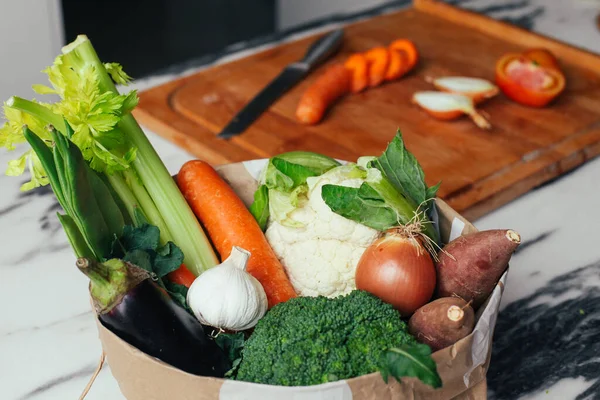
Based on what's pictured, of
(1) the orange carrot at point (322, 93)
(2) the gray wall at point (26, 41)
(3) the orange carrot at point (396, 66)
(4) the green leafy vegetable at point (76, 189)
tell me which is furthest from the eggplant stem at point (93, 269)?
(2) the gray wall at point (26, 41)

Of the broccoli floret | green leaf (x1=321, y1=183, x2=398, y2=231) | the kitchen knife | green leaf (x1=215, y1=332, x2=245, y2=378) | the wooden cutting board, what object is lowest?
the wooden cutting board

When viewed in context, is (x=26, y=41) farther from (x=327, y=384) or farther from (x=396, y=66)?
(x=327, y=384)

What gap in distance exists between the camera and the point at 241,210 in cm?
105

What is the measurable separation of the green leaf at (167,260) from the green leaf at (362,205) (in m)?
0.19

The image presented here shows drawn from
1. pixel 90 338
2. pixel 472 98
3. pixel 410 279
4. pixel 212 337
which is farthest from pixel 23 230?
pixel 472 98

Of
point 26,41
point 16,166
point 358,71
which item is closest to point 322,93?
point 358,71

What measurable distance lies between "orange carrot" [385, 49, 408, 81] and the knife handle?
0.16 metres

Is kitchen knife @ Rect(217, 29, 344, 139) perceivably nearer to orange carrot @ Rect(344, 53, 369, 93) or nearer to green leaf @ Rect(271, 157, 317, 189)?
orange carrot @ Rect(344, 53, 369, 93)

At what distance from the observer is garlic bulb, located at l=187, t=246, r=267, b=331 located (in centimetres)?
83

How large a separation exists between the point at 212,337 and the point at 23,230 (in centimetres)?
56

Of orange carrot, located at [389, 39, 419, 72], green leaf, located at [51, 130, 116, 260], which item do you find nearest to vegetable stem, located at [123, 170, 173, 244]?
green leaf, located at [51, 130, 116, 260]

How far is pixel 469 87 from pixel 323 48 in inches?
14.6

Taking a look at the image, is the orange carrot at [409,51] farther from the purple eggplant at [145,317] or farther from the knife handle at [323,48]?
the purple eggplant at [145,317]

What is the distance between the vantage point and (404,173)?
38.0 inches
